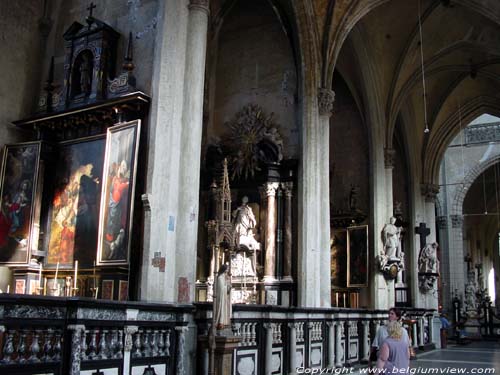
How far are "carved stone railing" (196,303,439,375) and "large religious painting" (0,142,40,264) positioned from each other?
13.2 ft

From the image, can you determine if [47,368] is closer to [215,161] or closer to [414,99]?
[215,161]

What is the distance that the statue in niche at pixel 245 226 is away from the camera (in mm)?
14594

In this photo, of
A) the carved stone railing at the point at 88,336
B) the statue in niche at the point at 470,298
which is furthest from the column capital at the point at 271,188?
the statue in niche at the point at 470,298

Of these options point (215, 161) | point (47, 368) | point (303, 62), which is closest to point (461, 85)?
point (303, 62)

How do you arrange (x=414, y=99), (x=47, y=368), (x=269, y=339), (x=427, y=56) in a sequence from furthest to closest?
1. (x=414, y=99)
2. (x=427, y=56)
3. (x=269, y=339)
4. (x=47, y=368)

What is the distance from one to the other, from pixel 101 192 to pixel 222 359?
370cm

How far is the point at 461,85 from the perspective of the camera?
81.9 ft

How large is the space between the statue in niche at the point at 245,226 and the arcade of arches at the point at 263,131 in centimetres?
4

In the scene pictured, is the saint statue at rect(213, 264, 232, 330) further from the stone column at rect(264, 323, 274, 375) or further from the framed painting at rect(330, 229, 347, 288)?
the framed painting at rect(330, 229, 347, 288)

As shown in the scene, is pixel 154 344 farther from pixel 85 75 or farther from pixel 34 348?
pixel 85 75

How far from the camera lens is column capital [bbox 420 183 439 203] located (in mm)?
25250

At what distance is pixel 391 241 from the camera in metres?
19.3

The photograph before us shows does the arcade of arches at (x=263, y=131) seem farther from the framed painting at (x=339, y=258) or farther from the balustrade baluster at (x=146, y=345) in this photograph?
the balustrade baluster at (x=146, y=345)

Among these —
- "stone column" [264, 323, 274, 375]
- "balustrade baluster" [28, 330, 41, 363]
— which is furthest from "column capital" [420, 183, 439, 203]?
"balustrade baluster" [28, 330, 41, 363]
